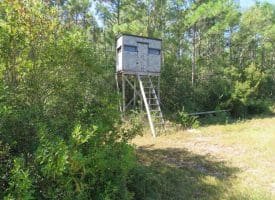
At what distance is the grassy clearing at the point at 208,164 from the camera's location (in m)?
5.52

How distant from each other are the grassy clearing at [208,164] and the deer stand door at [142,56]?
113 inches

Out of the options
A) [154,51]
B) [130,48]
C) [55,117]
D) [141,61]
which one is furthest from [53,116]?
[154,51]

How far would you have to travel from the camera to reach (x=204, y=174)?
6.51 m

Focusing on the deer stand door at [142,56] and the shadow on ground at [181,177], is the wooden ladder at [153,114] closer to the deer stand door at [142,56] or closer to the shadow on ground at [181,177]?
the deer stand door at [142,56]

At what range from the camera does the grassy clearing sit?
5.52 meters

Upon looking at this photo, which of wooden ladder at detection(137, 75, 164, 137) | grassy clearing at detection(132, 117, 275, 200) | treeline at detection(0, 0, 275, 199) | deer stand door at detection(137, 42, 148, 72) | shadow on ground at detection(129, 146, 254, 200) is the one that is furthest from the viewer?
deer stand door at detection(137, 42, 148, 72)

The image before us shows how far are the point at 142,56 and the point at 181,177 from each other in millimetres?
6952

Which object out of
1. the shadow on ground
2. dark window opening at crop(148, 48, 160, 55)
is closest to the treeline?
the shadow on ground

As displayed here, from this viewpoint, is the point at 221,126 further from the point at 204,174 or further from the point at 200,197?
the point at 200,197

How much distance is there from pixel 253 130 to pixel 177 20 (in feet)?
29.7

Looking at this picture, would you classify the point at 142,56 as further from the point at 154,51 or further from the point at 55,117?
the point at 55,117

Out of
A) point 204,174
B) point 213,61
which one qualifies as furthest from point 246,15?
point 204,174

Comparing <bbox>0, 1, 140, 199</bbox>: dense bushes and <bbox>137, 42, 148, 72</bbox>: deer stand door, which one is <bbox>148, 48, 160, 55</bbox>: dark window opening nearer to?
<bbox>137, 42, 148, 72</bbox>: deer stand door

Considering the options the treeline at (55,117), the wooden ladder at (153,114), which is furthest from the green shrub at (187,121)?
the treeline at (55,117)
